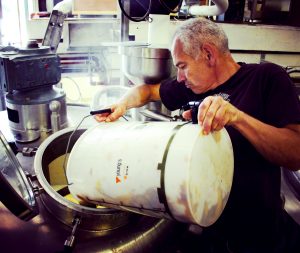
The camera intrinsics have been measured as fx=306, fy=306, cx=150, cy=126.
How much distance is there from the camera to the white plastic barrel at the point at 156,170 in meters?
0.87

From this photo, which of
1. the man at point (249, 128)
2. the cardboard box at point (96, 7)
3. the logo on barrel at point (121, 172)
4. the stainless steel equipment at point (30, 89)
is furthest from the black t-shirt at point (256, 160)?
the cardboard box at point (96, 7)

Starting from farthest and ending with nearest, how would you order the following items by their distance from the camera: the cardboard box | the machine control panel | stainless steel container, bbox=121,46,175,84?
1. the cardboard box
2. stainless steel container, bbox=121,46,175,84
3. the machine control panel

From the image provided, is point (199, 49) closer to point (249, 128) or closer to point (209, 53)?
point (209, 53)

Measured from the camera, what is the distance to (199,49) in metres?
1.39

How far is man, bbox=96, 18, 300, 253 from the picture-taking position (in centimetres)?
120

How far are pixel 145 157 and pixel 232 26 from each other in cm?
363

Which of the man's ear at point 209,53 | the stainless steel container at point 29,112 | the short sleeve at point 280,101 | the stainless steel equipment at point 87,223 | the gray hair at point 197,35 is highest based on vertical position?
the gray hair at point 197,35

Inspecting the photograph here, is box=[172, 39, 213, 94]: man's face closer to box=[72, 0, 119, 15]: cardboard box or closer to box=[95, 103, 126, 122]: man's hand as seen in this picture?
box=[95, 103, 126, 122]: man's hand

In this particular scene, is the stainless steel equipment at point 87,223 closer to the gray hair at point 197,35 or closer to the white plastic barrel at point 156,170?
the white plastic barrel at point 156,170

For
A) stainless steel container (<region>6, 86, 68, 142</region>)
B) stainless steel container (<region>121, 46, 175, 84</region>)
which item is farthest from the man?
stainless steel container (<region>6, 86, 68, 142</region>)

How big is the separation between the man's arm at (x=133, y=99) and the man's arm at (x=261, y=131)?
48cm

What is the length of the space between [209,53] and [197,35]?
100mm

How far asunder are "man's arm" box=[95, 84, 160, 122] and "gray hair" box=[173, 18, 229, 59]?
A: 405 millimetres

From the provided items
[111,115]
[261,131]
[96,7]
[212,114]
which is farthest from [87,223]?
[96,7]
